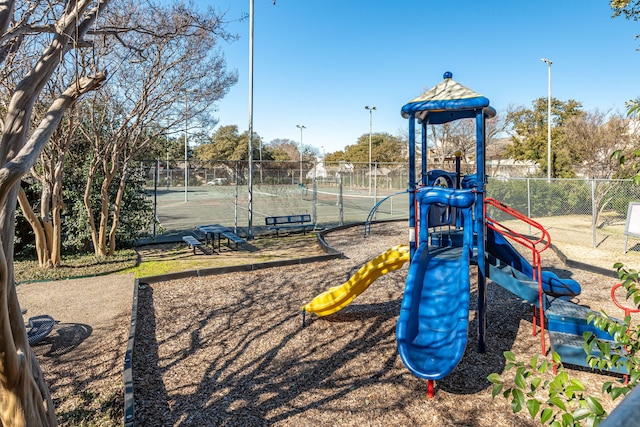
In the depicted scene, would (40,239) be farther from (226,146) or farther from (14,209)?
(226,146)

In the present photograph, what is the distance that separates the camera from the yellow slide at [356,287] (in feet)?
19.1

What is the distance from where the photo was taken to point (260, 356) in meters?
4.90

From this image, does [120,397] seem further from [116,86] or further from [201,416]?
[116,86]

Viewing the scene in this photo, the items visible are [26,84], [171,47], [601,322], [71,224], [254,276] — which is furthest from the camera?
[71,224]

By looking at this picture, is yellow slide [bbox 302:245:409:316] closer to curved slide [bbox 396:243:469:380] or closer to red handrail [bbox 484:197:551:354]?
curved slide [bbox 396:243:469:380]

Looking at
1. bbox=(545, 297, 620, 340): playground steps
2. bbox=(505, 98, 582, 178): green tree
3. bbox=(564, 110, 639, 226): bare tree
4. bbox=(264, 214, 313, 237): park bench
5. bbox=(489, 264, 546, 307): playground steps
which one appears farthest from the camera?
bbox=(505, 98, 582, 178): green tree

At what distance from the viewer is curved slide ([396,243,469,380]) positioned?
3951 millimetres

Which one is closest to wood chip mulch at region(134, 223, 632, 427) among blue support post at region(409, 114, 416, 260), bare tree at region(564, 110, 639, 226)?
blue support post at region(409, 114, 416, 260)

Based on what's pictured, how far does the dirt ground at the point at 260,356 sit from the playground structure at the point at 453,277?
0.39 meters

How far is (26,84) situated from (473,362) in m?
5.06

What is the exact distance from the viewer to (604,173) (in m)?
20.0

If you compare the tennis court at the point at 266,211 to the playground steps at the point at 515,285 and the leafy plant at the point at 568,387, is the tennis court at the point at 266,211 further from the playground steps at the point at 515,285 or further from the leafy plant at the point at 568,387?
the leafy plant at the point at 568,387

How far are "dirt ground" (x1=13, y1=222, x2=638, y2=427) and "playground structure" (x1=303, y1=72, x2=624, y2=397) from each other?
39 centimetres

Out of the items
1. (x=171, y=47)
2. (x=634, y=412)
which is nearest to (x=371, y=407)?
(x=634, y=412)
